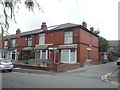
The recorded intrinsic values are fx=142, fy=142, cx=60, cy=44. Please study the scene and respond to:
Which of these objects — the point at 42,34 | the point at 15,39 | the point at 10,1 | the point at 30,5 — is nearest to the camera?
the point at 10,1

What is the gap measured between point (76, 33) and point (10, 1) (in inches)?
714

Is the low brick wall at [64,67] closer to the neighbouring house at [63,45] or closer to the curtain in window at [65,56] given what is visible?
the neighbouring house at [63,45]

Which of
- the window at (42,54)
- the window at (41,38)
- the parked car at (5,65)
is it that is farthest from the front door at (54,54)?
the parked car at (5,65)

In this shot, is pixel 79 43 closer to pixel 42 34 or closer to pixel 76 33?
pixel 76 33

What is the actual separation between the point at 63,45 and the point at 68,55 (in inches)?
75.7

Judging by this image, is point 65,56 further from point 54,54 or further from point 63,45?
point 54,54

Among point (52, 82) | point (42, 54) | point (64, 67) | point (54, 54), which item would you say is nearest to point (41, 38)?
point (42, 54)

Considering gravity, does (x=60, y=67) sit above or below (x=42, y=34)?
below

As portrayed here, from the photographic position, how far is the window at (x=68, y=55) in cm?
2225

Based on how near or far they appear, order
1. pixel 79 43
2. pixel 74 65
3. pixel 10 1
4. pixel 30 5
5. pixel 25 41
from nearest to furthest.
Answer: pixel 10 1, pixel 30 5, pixel 74 65, pixel 79 43, pixel 25 41

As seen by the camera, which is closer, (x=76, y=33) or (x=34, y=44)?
(x=76, y=33)

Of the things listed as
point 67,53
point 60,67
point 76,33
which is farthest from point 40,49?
point 60,67

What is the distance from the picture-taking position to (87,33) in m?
25.1

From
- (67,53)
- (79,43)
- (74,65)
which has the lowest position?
(74,65)
